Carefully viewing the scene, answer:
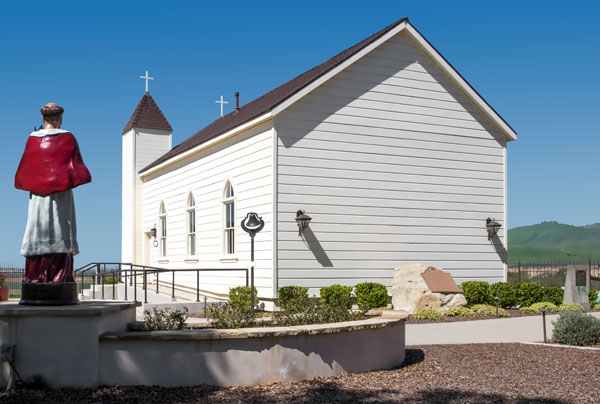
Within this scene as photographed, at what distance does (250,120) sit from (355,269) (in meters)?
4.99

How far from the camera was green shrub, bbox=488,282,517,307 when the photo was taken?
1920 cm

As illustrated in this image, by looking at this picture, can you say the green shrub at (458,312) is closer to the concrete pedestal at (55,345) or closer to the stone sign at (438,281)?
the stone sign at (438,281)

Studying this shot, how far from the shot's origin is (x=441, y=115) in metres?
19.7

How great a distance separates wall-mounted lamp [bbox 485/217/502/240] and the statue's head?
48.2 feet

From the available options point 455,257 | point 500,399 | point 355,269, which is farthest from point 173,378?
point 455,257

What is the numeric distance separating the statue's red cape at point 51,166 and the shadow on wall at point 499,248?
1486 centimetres

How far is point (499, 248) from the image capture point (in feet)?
67.1

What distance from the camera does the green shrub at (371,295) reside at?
1727cm

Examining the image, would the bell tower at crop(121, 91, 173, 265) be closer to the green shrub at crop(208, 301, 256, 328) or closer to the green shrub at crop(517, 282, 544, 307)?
the green shrub at crop(517, 282, 544, 307)

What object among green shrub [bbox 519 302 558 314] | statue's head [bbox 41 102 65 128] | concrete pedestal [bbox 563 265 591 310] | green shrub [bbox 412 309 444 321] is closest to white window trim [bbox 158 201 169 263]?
green shrub [bbox 412 309 444 321]

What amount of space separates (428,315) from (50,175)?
10.7 meters

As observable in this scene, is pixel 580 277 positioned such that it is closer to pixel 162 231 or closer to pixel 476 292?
pixel 476 292

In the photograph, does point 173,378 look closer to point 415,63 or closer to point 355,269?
point 355,269

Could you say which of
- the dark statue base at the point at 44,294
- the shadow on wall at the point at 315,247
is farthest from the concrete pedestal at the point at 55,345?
the shadow on wall at the point at 315,247
